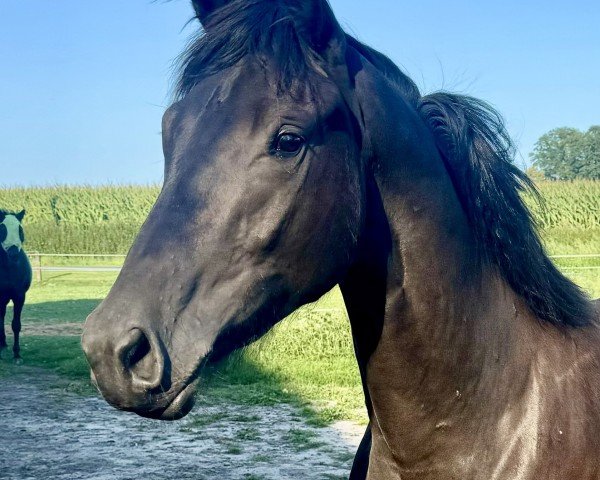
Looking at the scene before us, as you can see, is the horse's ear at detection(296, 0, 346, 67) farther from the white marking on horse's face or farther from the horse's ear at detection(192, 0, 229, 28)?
the white marking on horse's face

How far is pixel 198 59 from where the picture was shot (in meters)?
1.87

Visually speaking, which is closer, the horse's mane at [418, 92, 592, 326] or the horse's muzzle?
the horse's muzzle

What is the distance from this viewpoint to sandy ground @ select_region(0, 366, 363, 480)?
5531 millimetres

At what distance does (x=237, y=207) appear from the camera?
169 centimetres

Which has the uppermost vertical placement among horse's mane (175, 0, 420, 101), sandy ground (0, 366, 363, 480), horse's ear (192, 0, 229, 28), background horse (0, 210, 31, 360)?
horse's ear (192, 0, 229, 28)

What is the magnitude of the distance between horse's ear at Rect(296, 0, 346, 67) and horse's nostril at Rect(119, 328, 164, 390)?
0.89 m

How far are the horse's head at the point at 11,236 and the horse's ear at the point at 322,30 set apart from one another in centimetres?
1081

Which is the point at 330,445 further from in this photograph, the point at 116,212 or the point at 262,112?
the point at 116,212

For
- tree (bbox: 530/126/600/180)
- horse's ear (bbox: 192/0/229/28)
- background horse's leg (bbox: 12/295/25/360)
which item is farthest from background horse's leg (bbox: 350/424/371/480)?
tree (bbox: 530/126/600/180)

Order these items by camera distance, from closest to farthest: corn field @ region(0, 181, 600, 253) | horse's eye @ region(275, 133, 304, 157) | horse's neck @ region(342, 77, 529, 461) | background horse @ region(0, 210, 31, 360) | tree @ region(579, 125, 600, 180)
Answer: horse's eye @ region(275, 133, 304, 157) < horse's neck @ region(342, 77, 529, 461) < background horse @ region(0, 210, 31, 360) < corn field @ region(0, 181, 600, 253) < tree @ region(579, 125, 600, 180)

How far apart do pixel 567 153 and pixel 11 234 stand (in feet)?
155

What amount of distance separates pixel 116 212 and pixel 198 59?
30.9 m

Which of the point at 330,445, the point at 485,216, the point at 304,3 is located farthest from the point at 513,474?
the point at 330,445

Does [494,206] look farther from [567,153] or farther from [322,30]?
[567,153]
